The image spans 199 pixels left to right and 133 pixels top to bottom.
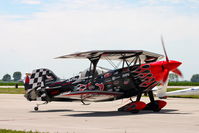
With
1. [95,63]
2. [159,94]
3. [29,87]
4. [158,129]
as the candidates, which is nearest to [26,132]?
[158,129]

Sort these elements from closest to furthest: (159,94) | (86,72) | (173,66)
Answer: (173,66)
(86,72)
(159,94)

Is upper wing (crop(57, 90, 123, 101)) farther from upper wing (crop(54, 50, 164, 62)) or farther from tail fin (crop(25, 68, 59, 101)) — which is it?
tail fin (crop(25, 68, 59, 101))

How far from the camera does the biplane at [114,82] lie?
54.9ft

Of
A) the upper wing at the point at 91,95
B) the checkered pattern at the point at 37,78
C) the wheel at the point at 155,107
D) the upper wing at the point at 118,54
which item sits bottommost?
the wheel at the point at 155,107

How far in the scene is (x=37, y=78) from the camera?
65.4 ft

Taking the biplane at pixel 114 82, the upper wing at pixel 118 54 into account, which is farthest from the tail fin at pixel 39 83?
the upper wing at pixel 118 54

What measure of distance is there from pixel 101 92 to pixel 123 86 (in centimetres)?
116

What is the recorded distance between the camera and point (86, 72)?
61.8 ft

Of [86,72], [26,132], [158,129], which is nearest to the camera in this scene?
[26,132]

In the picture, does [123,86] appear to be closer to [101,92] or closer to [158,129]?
[101,92]

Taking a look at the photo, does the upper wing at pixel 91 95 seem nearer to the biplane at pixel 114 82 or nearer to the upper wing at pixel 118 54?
the biplane at pixel 114 82

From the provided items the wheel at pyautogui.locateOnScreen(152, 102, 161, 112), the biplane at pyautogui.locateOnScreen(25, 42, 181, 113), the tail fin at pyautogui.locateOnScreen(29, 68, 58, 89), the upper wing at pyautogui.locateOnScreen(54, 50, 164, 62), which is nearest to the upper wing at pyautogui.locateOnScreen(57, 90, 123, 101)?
the biplane at pyautogui.locateOnScreen(25, 42, 181, 113)

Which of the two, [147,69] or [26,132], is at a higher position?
[147,69]

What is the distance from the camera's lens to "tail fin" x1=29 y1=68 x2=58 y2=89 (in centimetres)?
1981
